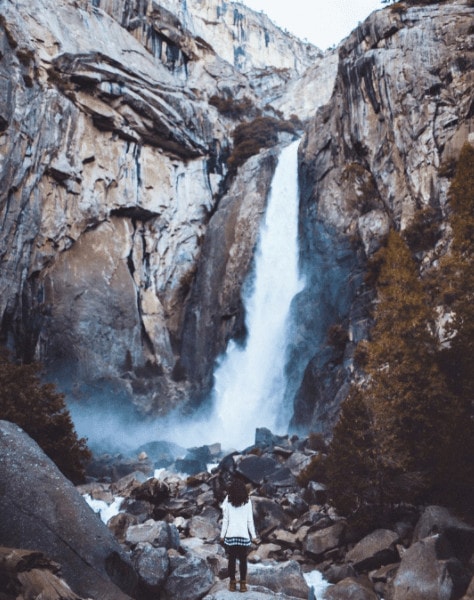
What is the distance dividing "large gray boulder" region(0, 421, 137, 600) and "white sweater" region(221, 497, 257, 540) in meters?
1.77

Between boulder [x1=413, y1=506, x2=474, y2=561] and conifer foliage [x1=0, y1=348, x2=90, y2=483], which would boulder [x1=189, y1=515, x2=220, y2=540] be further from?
boulder [x1=413, y1=506, x2=474, y2=561]

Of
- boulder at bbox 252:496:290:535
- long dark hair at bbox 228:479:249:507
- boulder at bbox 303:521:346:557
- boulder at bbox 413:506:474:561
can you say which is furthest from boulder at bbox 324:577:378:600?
boulder at bbox 252:496:290:535

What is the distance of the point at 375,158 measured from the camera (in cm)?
2886

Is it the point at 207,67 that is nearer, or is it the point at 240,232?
the point at 240,232

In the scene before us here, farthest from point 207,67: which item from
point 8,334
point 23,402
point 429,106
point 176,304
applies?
point 23,402

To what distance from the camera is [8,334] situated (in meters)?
28.8

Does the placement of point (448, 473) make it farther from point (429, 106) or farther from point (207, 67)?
point (207, 67)

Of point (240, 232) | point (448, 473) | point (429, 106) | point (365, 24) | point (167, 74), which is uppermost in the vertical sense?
point (167, 74)

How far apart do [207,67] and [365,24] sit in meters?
23.0

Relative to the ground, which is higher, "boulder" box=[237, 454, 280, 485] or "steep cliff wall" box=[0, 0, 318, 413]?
"steep cliff wall" box=[0, 0, 318, 413]

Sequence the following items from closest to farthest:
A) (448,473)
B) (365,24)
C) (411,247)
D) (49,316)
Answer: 1. (448,473)
2. (411,247)
3. (365,24)
4. (49,316)

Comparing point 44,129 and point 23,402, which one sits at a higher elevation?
point 44,129

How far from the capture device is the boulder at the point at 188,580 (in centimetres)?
851

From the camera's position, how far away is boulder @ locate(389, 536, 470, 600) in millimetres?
7875
